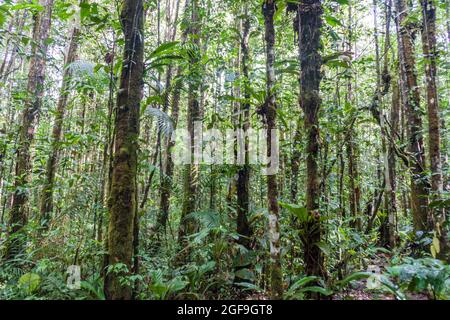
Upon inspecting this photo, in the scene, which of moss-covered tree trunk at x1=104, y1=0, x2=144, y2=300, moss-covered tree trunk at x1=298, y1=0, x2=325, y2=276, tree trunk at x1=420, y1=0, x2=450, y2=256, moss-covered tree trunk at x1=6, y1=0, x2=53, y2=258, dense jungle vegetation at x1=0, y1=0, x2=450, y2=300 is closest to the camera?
moss-covered tree trunk at x1=104, y1=0, x2=144, y2=300

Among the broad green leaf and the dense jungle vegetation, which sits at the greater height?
the dense jungle vegetation

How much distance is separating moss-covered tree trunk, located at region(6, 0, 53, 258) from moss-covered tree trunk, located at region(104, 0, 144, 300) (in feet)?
7.82

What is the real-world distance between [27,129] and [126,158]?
3.37 meters

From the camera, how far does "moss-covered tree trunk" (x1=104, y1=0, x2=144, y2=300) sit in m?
3.45

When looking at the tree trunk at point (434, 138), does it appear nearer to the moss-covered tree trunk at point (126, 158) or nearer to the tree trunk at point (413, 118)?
the tree trunk at point (413, 118)

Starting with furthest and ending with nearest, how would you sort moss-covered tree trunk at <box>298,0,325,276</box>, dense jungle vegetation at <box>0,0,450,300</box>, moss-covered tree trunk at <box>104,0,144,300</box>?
moss-covered tree trunk at <box>298,0,325,276</box> → dense jungle vegetation at <box>0,0,450,300</box> → moss-covered tree trunk at <box>104,0,144,300</box>

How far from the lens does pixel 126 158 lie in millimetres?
3643

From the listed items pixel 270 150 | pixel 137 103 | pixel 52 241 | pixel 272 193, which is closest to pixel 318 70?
pixel 270 150

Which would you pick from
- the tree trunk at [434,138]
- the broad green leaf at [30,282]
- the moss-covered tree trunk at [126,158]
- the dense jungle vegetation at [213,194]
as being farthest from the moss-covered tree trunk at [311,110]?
the broad green leaf at [30,282]

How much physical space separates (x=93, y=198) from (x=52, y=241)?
83cm

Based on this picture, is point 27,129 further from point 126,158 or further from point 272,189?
point 272,189

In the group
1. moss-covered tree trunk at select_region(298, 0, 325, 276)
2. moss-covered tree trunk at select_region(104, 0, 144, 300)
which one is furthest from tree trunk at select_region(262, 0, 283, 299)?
moss-covered tree trunk at select_region(104, 0, 144, 300)

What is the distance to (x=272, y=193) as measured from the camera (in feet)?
12.2

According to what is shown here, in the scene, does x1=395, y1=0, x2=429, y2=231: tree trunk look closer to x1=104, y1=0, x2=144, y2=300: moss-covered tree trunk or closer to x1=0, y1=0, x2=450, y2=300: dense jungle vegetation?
x1=0, y1=0, x2=450, y2=300: dense jungle vegetation
